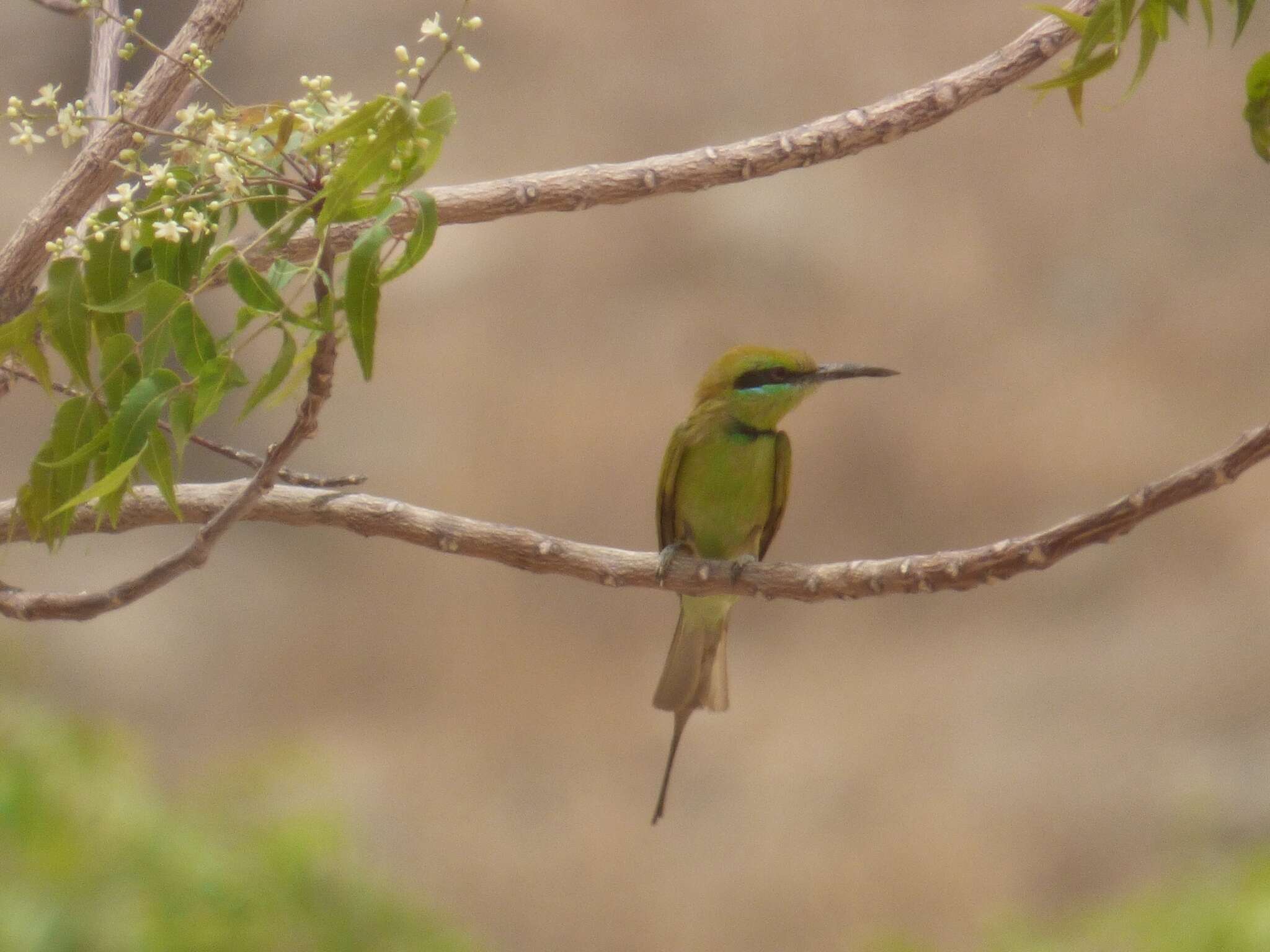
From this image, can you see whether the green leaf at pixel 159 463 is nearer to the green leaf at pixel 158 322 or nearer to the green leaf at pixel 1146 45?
the green leaf at pixel 158 322

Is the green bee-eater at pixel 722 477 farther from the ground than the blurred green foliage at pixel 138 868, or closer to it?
farther from the ground

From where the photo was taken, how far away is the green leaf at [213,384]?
Answer: 0.91 metres

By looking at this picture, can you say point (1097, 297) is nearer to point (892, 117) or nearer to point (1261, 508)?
point (1261, 508)

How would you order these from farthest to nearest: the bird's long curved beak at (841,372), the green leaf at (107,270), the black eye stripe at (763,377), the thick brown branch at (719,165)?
1. the black eye stripe at (763,377)
2. the bird's long curved beak at (841,372)
3. the thick brown branch at (719,165)
4. the green leaf at (107,270)

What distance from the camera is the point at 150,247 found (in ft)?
3.25

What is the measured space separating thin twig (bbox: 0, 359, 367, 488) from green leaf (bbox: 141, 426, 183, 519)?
0.14 metres

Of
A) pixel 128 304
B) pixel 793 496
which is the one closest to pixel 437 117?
pixel 128 304

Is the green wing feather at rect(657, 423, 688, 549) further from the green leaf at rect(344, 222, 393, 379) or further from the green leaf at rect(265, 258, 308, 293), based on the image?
the green leaf at rect(344, 222, 393, 379)

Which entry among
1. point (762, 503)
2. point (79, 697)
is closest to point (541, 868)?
point (79, 697)

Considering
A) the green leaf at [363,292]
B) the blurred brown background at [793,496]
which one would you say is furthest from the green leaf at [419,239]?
the blurred brown background at [793,496]

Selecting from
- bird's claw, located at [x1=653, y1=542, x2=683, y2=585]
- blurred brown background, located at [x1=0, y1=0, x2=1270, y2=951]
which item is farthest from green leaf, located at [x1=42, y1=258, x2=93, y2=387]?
blurred brown background, located at [x1=0, y1=0, x2=1270, y2=951]

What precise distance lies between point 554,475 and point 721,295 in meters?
0.77

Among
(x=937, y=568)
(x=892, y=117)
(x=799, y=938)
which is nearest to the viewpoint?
(x=937, y=568)

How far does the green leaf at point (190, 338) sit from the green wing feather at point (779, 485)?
1.01m
